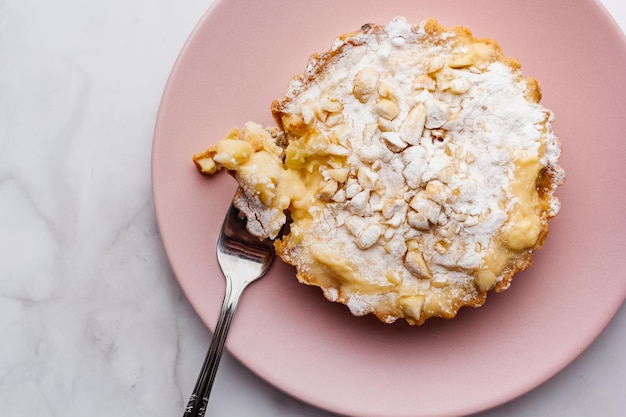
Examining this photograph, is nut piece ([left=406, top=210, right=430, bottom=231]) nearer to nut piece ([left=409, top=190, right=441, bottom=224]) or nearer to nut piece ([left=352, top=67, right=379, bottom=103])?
nut piece ([left=409, top=190, right=441, bottom=224])

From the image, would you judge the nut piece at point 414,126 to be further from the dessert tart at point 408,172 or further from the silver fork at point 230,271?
the silver fork at point 230,271

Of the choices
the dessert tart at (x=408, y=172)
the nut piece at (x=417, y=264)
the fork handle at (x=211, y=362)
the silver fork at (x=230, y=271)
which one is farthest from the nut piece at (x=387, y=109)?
the fork handle at (x=211, y=362)

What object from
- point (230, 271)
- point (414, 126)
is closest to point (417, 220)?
point (414, 126)

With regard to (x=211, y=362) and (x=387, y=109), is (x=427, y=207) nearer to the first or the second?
(x=387, y=109)

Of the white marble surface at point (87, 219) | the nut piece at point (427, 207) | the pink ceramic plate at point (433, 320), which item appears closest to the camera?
the nut piece at point (427, 207)

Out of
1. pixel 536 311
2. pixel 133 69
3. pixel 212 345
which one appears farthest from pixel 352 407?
pixel 133 69

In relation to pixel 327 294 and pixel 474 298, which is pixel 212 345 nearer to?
pixel 327 294

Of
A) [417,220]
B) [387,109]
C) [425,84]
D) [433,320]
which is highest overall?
[425,84]
